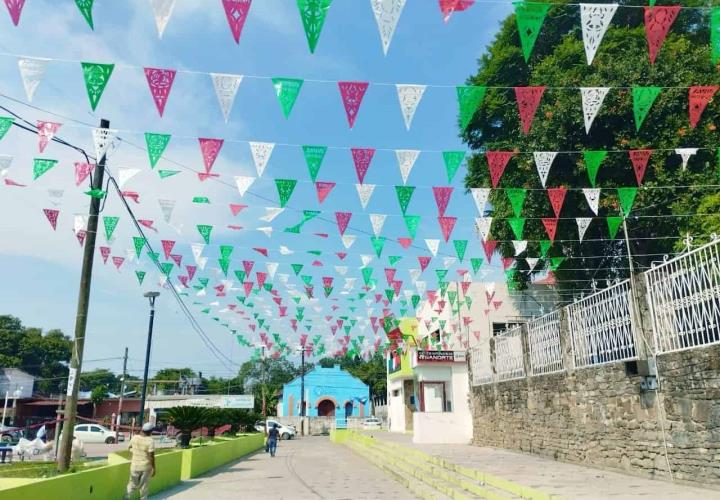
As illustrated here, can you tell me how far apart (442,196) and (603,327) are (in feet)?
12.2

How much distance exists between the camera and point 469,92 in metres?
7.56

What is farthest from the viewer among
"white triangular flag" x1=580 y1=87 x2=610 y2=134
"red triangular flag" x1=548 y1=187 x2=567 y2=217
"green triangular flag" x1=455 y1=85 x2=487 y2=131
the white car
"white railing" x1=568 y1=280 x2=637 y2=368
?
the white car

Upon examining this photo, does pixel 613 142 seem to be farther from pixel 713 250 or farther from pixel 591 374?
pixel 713 250

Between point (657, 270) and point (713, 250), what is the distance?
4.18 ft

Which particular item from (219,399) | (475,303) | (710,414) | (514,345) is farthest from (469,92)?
(219,399)

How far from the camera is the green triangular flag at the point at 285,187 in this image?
995 cm

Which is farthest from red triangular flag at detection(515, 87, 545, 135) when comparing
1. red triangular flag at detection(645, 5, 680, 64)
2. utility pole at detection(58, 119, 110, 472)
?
utility pole at detection(58, 119, 110, 472)

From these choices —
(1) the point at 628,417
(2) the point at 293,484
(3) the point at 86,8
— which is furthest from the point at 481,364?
(3) the point at 86,8

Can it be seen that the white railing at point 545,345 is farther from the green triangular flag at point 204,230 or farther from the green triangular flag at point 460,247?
the green triangular flag at point 204,230

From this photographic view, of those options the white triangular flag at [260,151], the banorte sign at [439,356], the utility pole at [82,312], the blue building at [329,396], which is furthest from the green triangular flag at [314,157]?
the blue building at [329,396]

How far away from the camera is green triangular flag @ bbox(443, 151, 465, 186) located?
29.2ft

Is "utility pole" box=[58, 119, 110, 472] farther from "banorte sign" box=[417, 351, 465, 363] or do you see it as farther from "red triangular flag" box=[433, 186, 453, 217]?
"banorte sign" box=[417, 351, 465, 363]

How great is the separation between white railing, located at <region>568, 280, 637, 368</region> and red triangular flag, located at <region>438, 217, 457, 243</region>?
2947mm

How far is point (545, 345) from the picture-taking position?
11562 mm
